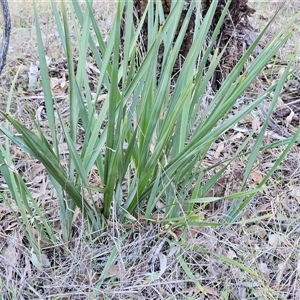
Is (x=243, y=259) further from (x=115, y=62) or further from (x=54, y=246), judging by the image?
(x=115, y=62)

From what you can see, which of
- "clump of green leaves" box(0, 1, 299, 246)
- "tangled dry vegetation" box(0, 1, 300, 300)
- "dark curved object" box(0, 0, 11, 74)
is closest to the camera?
"clump of green leaves" box(0, 1, 299, 246)

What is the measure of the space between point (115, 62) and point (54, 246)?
1.81 feet

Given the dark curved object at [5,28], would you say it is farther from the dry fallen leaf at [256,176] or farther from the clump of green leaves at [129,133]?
the dry fallen leaf at [256,176]

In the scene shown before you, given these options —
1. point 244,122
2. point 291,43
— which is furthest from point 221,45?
point 291,43

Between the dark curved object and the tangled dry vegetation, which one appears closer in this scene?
the tangled dry vegetation

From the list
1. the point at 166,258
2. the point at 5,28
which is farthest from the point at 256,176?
the point at 5,28

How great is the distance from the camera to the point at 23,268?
121 centimetres

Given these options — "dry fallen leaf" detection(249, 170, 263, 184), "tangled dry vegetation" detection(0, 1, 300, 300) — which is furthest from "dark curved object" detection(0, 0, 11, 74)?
"dry fallen leaf" detection(249, 170, 263, 184)

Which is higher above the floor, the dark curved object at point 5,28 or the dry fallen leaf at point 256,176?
the dark curved object at point 5,28

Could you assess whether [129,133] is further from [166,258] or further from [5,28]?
[5,28]

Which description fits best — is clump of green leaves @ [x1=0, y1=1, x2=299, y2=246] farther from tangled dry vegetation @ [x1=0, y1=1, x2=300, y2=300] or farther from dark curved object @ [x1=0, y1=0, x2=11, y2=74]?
dark curved object @ [x1=0, y1=0, x2=11, y2=74]

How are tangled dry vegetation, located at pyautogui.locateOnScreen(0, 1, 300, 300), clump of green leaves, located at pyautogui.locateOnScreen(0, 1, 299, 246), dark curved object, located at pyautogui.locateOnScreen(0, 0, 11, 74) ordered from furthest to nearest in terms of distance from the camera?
1. dark curved object, located at pyautogui.locateOnScreen(0, 0, 11, 74)
2. tangled dry vegetation, located at pyautogui.locateOnScreen(0, 1, 300, 300)
3. clump of green leaves, located at pyautogui.locateOnScreen(0, 1, 299, 246)

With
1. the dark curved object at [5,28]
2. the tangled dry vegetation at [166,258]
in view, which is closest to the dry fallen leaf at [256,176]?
the tangled dry vegetation at [166,258]

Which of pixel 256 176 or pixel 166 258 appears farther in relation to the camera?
pixel 256 176
